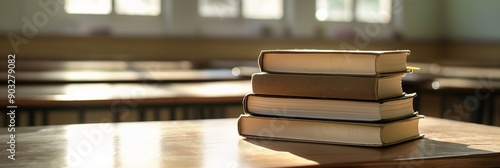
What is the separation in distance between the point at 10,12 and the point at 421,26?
4.61 metres

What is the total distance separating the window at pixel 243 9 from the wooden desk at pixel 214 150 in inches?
214

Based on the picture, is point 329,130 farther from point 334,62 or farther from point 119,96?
point 119,96

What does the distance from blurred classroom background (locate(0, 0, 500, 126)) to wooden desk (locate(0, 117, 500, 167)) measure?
2.53 metres

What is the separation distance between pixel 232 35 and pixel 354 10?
5.03 ft

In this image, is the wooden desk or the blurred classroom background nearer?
the wooden desk

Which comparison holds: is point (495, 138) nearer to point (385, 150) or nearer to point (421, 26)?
point (385, 150)

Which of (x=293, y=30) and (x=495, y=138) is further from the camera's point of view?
(x=293, y=30)

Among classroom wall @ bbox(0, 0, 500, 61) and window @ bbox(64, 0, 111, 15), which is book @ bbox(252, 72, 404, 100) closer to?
classroom wall @ bbox(0, 0, 500, 61)

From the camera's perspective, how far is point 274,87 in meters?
1.20

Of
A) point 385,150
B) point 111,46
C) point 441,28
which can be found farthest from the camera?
point 441,28

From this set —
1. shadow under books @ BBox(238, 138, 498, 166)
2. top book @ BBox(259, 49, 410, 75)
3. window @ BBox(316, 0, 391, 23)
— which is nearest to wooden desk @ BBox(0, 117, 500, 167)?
shadow under books @ BBox(238, 138, 498, 166)

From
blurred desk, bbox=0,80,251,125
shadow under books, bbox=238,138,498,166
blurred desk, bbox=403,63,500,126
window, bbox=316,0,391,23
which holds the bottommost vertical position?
blurred desk, bbox=403,63,500,126

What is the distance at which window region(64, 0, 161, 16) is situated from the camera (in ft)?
20.1

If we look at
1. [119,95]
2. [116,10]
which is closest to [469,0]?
[116,10]
